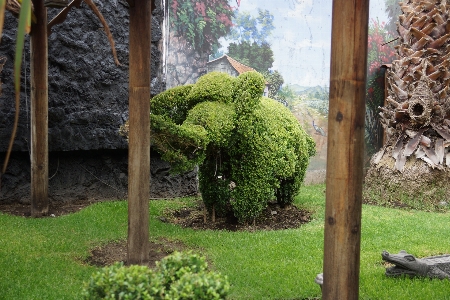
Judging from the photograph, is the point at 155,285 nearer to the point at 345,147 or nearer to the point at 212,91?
the point at 345,147

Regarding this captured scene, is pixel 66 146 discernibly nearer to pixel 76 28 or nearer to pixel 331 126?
pixel 76 28

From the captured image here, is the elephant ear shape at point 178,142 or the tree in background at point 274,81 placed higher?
the tree in background at point 274,81

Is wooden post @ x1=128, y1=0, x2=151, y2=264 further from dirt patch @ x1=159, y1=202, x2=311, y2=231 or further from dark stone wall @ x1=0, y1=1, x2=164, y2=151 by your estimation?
→ dark stone wall @ x1=0, y1=1, x2=164, y2=151

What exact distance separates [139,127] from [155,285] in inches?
100

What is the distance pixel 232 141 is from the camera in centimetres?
704

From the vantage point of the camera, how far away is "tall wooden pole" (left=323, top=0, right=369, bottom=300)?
2.97 metres

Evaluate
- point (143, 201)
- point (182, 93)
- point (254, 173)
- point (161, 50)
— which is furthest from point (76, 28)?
point (143, 201)

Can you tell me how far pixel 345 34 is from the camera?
117 inches

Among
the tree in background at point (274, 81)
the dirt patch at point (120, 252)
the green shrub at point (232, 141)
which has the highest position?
the tree in background at point (274, 81)

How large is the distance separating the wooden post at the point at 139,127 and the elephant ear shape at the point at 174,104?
2038mm

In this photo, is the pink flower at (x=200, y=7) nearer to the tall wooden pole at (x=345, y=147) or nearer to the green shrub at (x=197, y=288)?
the tall wooden pole at (x=345, y=147)

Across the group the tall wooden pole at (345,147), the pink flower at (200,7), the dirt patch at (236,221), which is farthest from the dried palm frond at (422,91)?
the tall wooden pole at (345,147)

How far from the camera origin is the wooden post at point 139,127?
192 inches

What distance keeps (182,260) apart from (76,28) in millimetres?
7108
